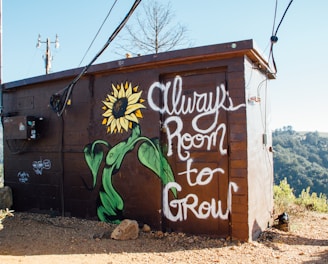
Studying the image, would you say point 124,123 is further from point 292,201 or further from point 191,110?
point 292,201

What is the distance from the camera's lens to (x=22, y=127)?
714 centimetres

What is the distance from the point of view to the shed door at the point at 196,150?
17.5ft

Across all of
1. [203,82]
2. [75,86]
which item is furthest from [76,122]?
[203,82]

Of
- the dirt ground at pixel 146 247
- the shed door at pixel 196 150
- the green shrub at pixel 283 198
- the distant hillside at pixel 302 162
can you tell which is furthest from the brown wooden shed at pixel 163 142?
the distant hillside at pixel 302 162

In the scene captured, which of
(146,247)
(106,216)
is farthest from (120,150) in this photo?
(146,247)

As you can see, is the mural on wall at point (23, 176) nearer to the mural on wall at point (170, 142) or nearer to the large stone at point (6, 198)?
the large stone at point (6, 198)

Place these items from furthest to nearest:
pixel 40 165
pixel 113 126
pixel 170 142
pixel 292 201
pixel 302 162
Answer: pixel 302 162, pixel 292 201, pixel 40 165, pixel 113 126, pixel 170 142

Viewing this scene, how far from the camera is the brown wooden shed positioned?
5.24 meters

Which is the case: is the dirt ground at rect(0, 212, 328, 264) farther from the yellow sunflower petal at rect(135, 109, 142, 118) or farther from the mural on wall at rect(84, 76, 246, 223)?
the yellow sunflower petal at rect(135, 109, 142, 118)

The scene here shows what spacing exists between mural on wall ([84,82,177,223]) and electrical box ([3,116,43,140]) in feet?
4.53

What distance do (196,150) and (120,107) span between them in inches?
68.3

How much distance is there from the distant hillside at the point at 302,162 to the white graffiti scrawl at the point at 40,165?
6.81 metres

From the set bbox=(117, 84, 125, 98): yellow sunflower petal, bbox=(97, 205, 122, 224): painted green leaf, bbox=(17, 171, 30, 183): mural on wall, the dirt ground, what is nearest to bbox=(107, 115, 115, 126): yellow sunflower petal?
bbox=(117, 84, 125, 98): yellow sunflower petal

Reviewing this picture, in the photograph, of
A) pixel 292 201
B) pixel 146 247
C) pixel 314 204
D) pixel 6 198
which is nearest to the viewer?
pixel 146 247
